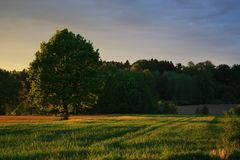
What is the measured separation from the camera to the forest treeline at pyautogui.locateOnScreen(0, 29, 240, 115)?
236 ft

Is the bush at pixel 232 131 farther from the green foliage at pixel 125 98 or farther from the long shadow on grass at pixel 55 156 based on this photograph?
the green foliage at pixel 125 98

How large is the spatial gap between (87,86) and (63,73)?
13.0ft

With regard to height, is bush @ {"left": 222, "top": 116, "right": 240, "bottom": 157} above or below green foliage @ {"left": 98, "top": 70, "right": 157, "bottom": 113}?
below

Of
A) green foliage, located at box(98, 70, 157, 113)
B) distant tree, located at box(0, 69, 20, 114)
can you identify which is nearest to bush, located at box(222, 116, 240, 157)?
green foliage, located at box(98, 70, 157, 113)

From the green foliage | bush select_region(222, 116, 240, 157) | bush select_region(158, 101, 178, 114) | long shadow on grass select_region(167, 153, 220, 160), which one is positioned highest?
the green foliage

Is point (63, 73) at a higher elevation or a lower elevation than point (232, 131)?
higher

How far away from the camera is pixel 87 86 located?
7250cm

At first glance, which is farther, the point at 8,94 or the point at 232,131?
the point at 8,94

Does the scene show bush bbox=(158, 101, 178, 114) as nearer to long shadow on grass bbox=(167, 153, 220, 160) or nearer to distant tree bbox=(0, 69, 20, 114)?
distant tree bbox=(0, 69, 20, 114)

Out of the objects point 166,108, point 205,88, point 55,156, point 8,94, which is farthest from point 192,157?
point 205,88

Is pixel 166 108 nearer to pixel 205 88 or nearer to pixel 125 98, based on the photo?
pixel 125 98

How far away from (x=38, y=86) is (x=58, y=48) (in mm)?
6356

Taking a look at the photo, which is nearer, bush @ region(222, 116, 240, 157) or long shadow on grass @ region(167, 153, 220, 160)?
long shadow on grass @ region(167, 153, 220, 160)

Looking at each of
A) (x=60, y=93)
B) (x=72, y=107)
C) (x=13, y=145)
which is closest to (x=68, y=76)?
(x=60, y=93)
